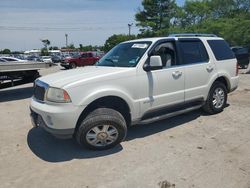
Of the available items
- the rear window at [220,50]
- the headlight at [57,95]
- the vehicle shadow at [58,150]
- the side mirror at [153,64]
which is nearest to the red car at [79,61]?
the rear window at [220,50]

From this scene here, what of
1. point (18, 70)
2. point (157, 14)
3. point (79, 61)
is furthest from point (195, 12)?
point (18, 70)

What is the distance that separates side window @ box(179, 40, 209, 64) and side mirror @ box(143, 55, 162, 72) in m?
0.98

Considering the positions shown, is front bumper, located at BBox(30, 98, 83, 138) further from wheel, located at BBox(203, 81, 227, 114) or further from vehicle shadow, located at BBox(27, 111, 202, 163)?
wheel, located at BBox(203, 81, 227, 114)

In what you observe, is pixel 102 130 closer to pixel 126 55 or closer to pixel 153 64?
pixel 153 64

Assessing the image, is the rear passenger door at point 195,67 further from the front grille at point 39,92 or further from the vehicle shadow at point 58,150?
the front grille at point 39,92

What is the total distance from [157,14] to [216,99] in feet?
150

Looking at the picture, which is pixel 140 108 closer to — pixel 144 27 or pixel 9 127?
pixel 9 127

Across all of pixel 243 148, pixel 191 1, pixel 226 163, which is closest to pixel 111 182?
pixel 226 163

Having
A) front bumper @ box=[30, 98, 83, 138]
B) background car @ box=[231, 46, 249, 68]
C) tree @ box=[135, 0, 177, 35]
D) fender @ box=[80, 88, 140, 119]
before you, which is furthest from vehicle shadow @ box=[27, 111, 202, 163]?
tree @ box=[135, 0, 177, 35]

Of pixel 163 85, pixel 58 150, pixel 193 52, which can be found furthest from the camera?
pixel 193 52

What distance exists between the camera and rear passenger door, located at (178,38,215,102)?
19.2 feet

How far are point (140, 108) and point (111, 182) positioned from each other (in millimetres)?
1662

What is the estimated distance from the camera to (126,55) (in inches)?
220

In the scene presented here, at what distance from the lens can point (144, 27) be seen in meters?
49.8
